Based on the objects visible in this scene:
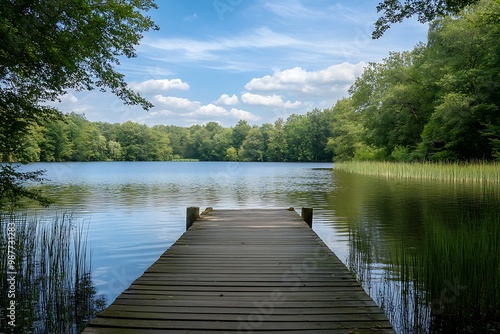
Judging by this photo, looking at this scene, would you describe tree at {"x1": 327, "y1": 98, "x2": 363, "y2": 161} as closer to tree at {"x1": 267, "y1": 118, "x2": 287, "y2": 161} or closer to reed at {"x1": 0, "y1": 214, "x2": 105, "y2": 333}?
tree at {"x1": 267, "y1": 118, "x2": 287, "y2": 161}

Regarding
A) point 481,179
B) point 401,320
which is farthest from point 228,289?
point 481,179

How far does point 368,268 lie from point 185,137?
118 metres

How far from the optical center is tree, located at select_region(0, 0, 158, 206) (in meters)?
5.30

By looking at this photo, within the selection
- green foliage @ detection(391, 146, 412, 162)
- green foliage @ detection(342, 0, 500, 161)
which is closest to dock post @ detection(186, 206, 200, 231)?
green foliage @ detection(342, 0, 500, 161)

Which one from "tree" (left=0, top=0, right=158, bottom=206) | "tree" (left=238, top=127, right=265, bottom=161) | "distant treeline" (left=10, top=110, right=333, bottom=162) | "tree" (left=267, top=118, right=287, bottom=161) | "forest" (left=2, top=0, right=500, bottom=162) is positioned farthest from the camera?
"tree" (left=238, top=127, right=265, bottom=161)

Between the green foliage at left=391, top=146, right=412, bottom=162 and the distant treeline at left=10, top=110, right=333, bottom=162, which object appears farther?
the distant treeline at left=10, top=110, right=333, bottom=162

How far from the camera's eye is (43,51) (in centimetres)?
597

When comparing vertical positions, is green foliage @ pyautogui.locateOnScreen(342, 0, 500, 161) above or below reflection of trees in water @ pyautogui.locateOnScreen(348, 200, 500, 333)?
above

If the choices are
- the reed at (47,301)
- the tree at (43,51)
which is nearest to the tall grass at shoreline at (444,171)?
the tree at (43,51)

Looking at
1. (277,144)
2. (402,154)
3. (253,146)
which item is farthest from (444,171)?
(253,146)

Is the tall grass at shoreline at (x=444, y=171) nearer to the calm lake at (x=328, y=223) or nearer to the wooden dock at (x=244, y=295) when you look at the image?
the calm lake at (x=328, y=223)

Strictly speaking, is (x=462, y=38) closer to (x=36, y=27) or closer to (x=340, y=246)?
(x=340, y=246)

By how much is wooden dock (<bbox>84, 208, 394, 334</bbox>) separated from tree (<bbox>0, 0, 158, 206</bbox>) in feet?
9.67

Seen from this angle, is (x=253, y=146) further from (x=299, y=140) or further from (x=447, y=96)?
(x=447, y=96)
